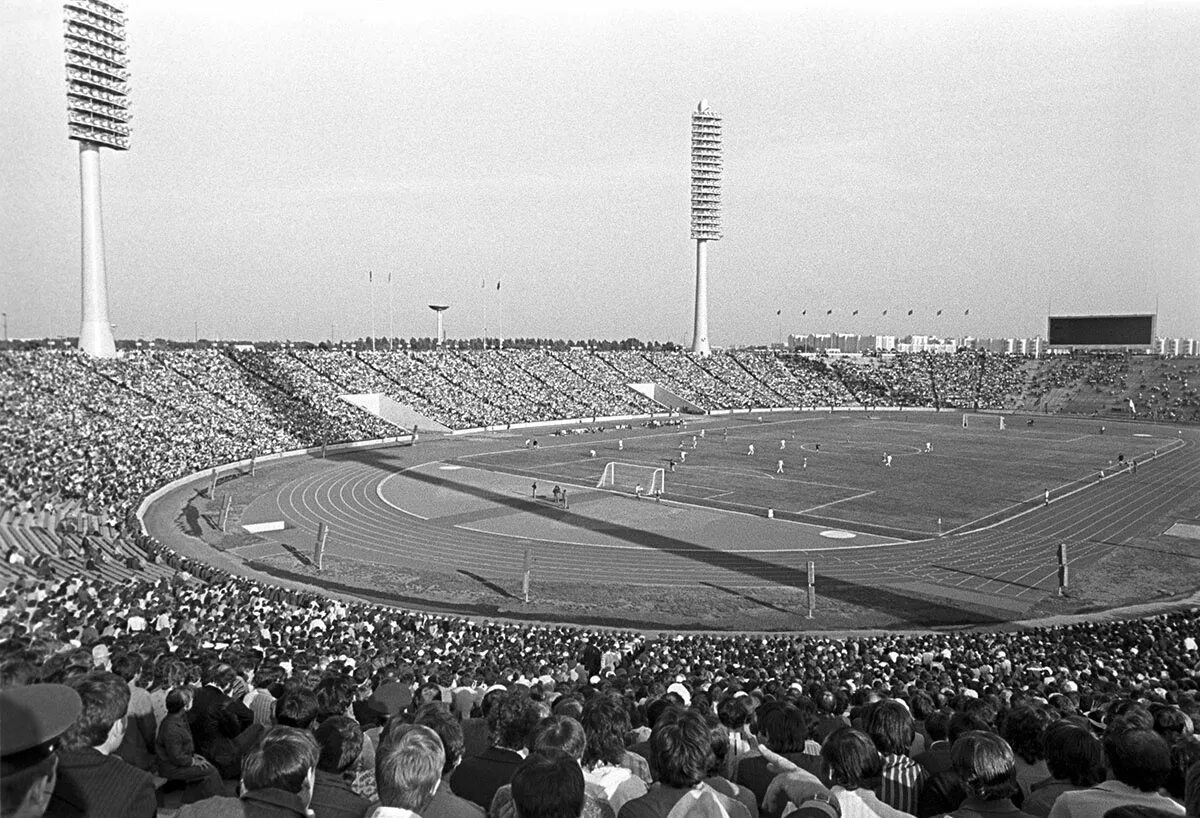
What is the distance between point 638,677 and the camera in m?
15.6

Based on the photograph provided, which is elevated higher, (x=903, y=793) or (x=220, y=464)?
(x=903, y=793)

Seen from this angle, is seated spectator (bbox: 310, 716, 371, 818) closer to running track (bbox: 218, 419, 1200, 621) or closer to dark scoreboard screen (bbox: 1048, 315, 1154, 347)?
running track (bbox: 218, 419, 1200, 621)

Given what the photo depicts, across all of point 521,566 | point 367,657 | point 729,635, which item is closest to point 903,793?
point 367,657

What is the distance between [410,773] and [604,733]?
2.62 m

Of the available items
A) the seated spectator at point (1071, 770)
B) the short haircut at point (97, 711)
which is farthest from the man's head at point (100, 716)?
the seated spectator at point (1071, 770)

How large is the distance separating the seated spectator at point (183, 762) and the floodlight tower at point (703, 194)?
133m

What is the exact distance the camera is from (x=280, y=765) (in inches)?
167

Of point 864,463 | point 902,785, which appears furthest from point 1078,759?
point 864,463

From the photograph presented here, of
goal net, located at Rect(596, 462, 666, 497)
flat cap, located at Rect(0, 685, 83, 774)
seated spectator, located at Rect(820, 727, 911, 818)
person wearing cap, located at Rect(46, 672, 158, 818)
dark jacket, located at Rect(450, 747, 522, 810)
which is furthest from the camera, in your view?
goal net, located at Rect(596, 462, 666, 497)

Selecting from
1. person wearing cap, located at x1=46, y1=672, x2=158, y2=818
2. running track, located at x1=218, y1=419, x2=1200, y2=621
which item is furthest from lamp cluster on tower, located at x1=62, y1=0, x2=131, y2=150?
person wearing cap, located at x1=46, y1=672, x2=158, y2=818

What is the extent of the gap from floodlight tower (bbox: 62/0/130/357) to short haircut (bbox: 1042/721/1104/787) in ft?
248

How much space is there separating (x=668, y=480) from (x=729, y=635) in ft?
103

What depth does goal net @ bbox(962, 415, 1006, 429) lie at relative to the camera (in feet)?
311

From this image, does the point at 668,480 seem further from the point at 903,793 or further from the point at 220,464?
the point at 903,793
